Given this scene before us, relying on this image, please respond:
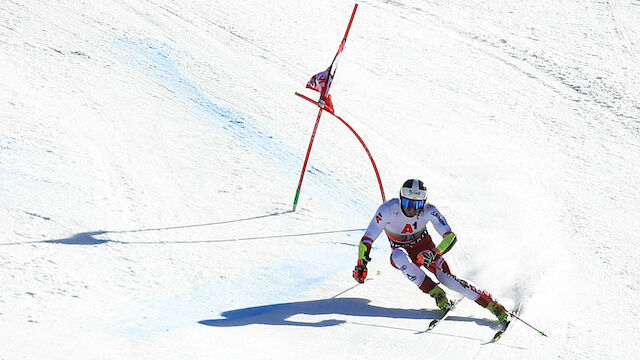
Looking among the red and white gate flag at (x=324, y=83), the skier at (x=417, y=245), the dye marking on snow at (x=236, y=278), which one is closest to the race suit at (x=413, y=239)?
the skier at (x=417, y=245)

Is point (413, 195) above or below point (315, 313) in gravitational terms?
above

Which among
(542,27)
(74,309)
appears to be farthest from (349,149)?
(542,27)

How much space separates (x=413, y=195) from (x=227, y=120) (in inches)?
178

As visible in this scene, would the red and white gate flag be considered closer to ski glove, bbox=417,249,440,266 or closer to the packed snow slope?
the packed snow slope

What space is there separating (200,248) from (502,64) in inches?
328

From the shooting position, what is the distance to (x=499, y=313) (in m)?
7.62

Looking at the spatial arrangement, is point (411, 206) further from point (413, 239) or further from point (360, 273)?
point (360, 273)

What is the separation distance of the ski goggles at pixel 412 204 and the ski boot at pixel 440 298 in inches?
32.3

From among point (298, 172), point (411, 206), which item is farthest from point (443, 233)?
point (298, 172)

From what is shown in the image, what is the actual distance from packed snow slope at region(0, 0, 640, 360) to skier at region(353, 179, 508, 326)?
0.92 ft

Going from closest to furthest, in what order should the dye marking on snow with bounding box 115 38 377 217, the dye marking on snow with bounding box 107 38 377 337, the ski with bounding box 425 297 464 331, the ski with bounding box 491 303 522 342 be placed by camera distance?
the dye marking on snow with bounding box 107 38 377 337, the ski with bounding box 491 303 522 342, the ski with bounding box 425 297 464 331, the dye marking on snow with bounding box 115 38 377 217

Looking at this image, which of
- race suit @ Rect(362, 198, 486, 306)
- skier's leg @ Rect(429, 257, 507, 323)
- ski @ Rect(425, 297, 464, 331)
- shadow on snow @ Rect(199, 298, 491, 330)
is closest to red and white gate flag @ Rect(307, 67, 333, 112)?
race suit @ Rect(362, 198, 486, 306)

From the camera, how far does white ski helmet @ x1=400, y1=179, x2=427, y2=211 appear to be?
790 centimetres

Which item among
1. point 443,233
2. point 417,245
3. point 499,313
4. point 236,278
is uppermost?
point 443,233
